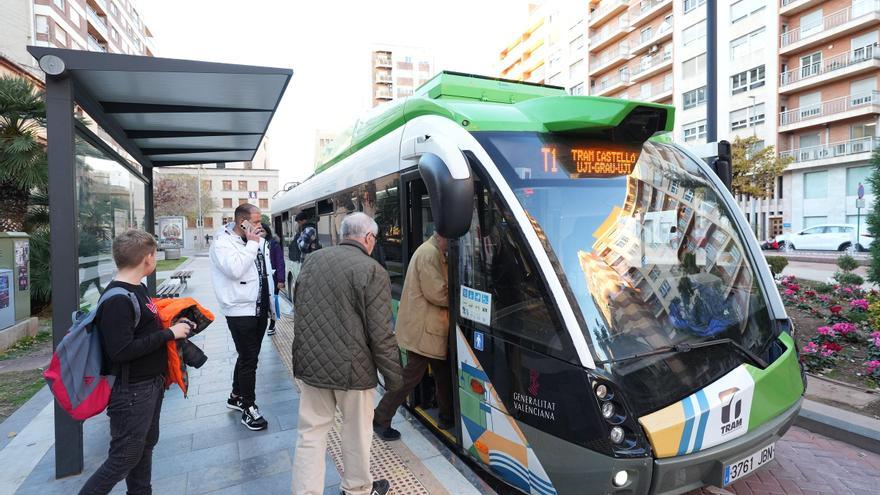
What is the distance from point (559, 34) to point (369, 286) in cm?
6169

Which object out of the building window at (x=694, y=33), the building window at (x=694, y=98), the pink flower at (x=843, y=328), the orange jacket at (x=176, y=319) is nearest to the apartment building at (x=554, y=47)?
the building window at (x=694, y=33)

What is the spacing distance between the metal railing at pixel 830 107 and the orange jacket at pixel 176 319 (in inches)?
1633

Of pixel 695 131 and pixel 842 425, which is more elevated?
pixel 695 131

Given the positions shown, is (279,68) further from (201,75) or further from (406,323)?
(406,323)

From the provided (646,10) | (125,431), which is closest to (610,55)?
(646,10)

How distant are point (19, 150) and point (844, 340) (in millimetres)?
14648

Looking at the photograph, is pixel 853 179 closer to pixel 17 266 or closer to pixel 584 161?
pixel 584 161

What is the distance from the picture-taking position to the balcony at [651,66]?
41719mm

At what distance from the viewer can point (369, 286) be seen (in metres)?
2.79

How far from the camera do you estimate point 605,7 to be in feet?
159

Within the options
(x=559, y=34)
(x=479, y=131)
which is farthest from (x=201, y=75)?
(x=559, y=34)

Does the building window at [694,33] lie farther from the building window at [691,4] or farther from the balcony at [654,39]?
the balcony at [654,39]

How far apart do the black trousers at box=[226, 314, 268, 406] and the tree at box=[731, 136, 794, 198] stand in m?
30.3

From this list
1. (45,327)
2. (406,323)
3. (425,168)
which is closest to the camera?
(425,168)
